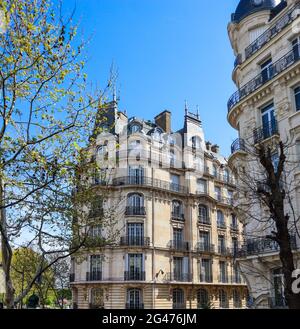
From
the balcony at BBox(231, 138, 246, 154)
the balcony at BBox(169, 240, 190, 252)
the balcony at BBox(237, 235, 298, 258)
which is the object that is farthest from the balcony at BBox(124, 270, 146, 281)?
the balcony at BBox(231, 138, 246, 154)

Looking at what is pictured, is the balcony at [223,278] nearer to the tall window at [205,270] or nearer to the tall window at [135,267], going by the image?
the tall window at [205,270]

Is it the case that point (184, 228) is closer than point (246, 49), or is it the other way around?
point (246, 49)

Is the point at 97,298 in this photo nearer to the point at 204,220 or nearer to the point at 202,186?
the point at 204,220

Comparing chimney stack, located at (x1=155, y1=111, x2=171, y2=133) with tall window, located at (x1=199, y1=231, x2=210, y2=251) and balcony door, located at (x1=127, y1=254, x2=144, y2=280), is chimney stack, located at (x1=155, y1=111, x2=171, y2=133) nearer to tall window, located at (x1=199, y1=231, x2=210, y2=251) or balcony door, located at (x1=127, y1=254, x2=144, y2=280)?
tall window, located at (x1=199, y1=231, x2=210, y2=251)

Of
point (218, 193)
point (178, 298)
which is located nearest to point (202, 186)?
point (218, 193)

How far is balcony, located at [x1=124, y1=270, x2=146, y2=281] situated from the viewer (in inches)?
1243

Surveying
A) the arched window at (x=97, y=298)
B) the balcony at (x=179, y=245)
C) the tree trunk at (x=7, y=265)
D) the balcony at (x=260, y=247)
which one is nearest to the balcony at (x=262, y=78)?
the balcony at (x=260, y=247)

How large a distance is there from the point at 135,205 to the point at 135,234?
2593 mm

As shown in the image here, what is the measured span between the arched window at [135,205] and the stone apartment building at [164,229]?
0.09 metres
